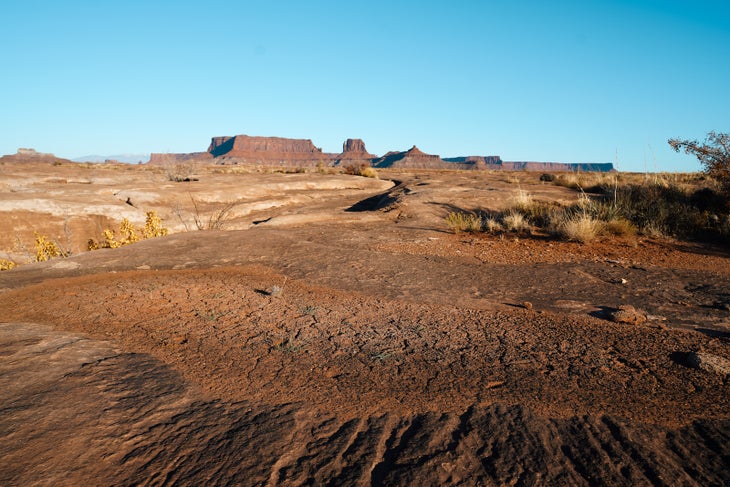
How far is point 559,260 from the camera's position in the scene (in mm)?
5625

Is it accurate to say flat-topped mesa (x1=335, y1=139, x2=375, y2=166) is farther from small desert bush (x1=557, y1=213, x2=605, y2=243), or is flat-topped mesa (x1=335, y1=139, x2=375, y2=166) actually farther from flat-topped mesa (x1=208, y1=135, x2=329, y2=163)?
small desert bush (x1=557, y1=213, x2=605, y2=243)

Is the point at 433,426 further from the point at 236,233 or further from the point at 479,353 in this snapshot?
the point at 236,233

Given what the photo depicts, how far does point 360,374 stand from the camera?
2.70 metres

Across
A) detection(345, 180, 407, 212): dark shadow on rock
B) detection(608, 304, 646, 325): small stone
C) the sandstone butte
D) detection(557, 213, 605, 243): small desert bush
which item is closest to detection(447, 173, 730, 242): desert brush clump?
detection(557, 213, 605, 243): small desert bush

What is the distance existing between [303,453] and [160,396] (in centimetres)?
98

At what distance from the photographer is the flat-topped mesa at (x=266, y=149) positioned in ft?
416

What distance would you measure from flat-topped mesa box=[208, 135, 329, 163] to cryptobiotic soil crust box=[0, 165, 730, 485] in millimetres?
124300

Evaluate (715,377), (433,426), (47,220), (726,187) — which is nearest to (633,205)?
(726,187)

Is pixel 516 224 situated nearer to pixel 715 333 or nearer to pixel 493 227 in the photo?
pixel 493 227

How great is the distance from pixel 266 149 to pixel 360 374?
138 metres

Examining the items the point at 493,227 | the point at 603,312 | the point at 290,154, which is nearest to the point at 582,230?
the point at 493,227

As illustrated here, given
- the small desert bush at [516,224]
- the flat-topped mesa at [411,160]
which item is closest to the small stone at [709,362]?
the small desert bush at [516,224]

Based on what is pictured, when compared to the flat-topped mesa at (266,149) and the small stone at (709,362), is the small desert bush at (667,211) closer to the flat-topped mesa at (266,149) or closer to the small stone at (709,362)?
the small stone at (709,362)

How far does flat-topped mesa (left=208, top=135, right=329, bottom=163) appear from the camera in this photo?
126875mm
